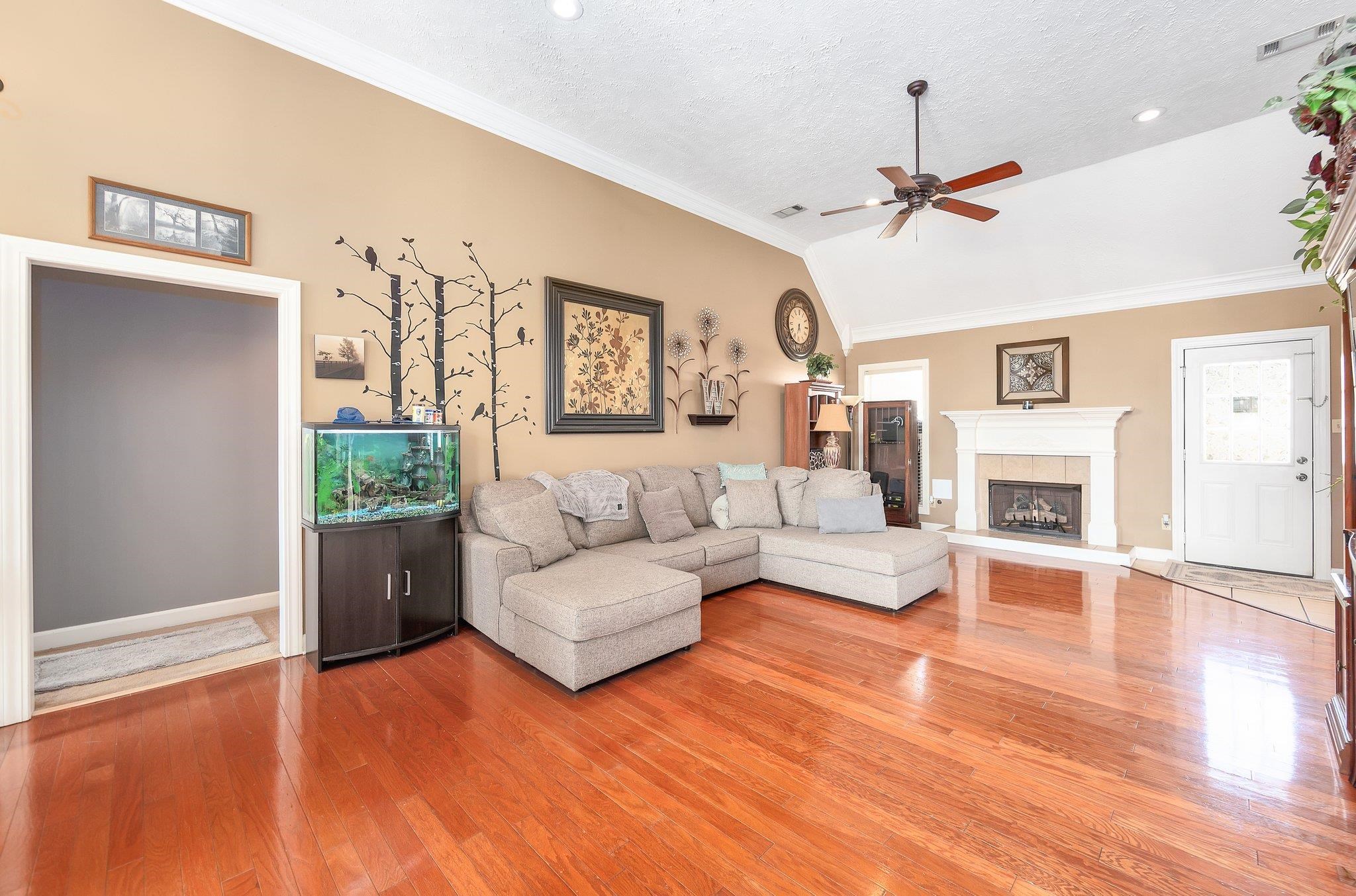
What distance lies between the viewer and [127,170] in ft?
8.42

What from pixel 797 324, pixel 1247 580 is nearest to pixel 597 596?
pixel 797 324

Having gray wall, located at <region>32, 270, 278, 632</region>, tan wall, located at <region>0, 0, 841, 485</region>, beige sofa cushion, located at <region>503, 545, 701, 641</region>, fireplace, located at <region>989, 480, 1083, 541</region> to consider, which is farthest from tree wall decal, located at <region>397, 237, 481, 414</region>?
fireplace, located at <region>989, 480, 1083, 541</region>

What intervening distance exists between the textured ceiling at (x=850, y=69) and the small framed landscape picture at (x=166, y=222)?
1153mm

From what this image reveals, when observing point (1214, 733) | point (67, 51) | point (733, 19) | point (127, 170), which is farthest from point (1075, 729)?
point (67, 51)

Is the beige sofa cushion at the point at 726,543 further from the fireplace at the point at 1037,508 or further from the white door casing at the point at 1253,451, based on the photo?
the white door casing at the point at 1253,451

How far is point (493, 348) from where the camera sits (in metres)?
3.82

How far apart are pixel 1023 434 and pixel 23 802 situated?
24.2 feet

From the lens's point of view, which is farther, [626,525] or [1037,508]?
[1037,508]

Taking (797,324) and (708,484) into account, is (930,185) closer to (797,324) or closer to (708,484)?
(708,484)

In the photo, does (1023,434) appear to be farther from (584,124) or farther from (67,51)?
(67,51)

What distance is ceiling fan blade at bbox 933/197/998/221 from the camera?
11.8 feet

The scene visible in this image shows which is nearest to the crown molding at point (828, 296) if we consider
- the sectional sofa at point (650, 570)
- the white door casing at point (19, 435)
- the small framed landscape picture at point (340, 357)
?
the sectional sofa at point (650, 570)

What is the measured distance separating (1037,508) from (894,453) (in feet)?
5.22

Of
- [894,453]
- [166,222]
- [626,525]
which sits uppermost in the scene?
[166,222]
